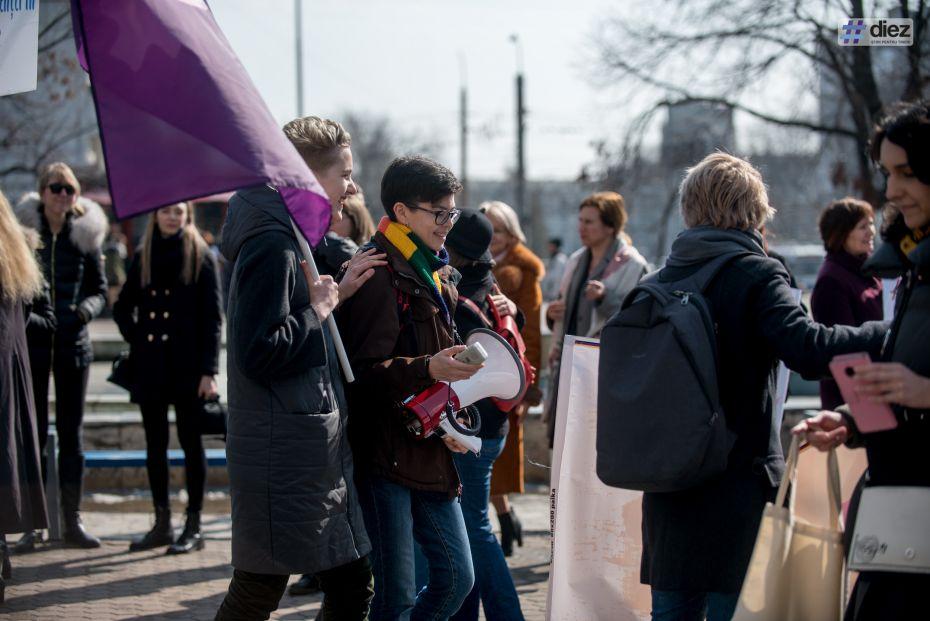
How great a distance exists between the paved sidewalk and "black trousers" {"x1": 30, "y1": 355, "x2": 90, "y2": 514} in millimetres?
366

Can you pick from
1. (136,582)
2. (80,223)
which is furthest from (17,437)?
(80,223)

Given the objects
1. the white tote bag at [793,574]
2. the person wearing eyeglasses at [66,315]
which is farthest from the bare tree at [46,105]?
the white tote bag at [793,574]

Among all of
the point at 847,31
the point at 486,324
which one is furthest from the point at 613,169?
the point at 486,324

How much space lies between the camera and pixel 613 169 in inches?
602

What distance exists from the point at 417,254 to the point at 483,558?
143cm

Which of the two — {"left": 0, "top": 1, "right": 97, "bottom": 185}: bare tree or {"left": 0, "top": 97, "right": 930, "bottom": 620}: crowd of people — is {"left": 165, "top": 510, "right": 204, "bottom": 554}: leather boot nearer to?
{"left": 0, "top": 97, "right": 930, "bottom": 620}: crowd of people

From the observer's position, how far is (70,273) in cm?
650

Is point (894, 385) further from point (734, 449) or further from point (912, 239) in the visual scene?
point (734, 449)

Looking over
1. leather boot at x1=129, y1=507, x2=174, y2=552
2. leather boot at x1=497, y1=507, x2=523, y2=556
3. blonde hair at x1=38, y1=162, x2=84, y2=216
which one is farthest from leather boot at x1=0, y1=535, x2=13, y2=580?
leather boot at x1=497, y1=507, x2=523, y2=556

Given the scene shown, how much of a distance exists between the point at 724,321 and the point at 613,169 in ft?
39.8

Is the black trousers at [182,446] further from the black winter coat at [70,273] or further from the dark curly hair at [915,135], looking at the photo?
the dark curly hair at [915,135]

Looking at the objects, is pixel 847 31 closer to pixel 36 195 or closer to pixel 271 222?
pixel 271 222

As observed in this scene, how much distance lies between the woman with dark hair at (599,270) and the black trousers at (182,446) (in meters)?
2.03

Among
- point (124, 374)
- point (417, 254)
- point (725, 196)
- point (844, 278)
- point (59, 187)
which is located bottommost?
point (124, 374)
